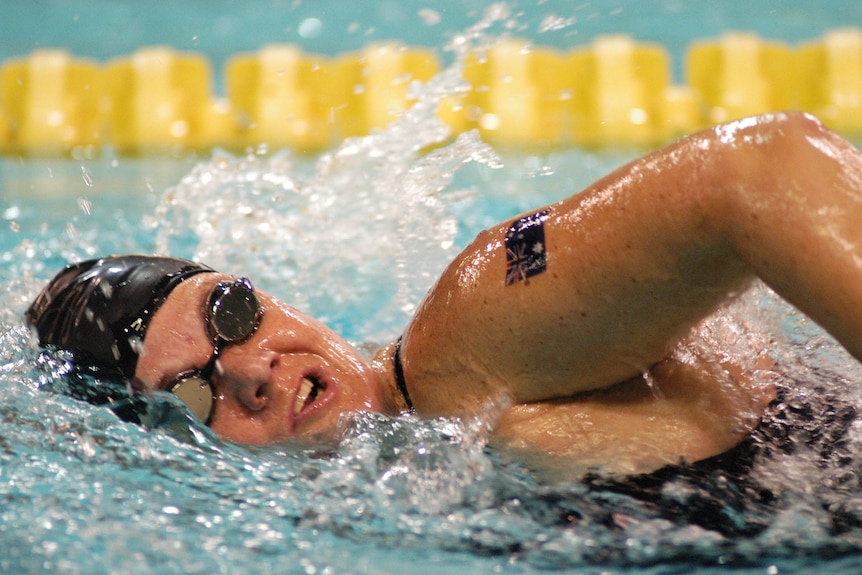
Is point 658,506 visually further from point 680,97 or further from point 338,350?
point 680,97

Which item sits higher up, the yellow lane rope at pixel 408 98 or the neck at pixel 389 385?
the yellow lane rope at pixel 408 98

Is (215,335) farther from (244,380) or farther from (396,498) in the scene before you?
Result: (396,498)

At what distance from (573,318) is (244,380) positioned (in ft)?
1.94

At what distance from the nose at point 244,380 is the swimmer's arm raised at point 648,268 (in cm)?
25

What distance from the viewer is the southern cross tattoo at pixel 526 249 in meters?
1.31

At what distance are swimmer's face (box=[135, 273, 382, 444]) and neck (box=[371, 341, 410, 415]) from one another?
0.03 meters

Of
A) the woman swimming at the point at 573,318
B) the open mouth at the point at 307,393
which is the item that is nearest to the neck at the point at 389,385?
the woman swimming at the point at 573,318

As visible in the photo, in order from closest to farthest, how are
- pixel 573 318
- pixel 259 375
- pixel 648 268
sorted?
1. pixel 648 268
2. pixel 573 318
3. pixel 259 375

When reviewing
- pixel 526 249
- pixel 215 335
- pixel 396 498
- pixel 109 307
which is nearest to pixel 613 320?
pixel 526 249

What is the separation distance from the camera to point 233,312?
62.3 inches

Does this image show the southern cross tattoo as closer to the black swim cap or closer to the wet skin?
the wet skin

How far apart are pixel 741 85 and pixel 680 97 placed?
0.95 ft

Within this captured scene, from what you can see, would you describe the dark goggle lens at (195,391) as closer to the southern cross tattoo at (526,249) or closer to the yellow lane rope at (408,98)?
the southern cross tattoo at (526,249)

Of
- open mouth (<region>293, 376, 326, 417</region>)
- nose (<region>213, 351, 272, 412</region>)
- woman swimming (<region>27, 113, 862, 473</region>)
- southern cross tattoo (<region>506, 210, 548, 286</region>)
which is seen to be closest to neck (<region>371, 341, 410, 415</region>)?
woman swimming (<region>27, 113, 862, 473</region>)
